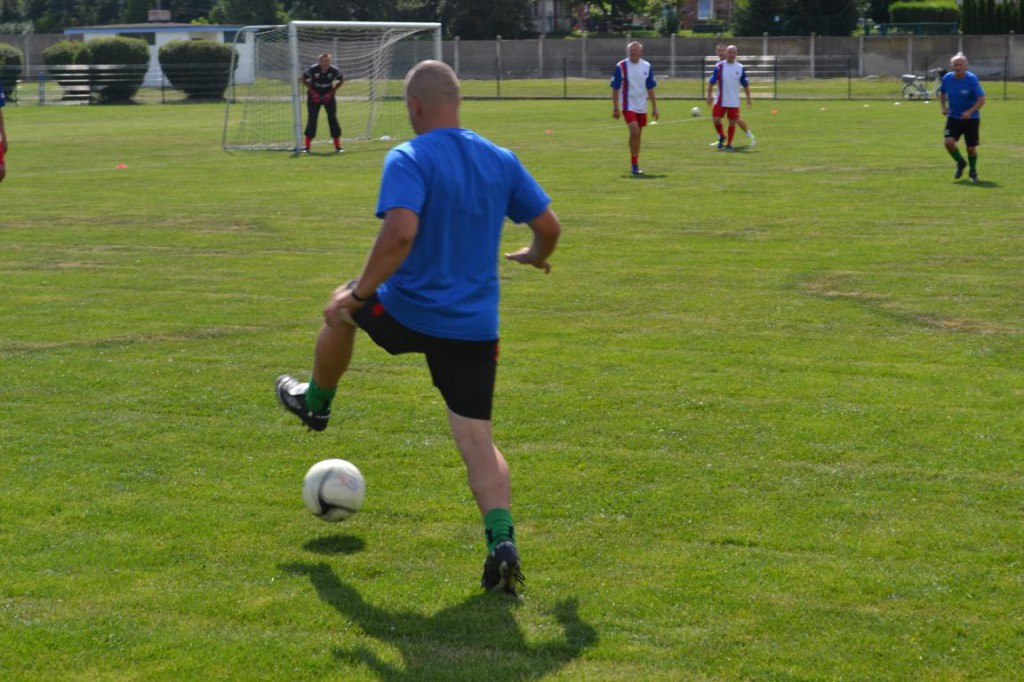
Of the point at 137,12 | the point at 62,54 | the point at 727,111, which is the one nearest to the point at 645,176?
the point at 727,111

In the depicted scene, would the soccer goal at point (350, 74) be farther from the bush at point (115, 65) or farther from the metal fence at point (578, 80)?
the metal fence at point (578, 80)

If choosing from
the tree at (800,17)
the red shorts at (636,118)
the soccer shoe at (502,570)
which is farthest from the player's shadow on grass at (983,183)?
the tree at (800,17)

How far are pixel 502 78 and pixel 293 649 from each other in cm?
6046

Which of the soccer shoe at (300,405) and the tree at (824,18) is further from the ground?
the tree at (824,18)

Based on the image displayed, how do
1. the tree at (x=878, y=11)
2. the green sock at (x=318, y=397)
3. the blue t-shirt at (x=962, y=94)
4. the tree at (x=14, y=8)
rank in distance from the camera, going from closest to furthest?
1. the green sock at (x=318, y=397)
2. the blue t-shirt at (x=962, y=94)
3. the tree at (x=878, y=11)
4. the tree at (x=14, y=8)

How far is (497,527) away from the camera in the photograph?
16.0 feet

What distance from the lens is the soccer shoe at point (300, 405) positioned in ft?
18.8

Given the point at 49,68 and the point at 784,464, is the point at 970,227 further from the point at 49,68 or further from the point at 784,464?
the point at 49,68

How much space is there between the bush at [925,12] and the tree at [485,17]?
809 inches

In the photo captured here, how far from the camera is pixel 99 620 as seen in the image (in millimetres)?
4582

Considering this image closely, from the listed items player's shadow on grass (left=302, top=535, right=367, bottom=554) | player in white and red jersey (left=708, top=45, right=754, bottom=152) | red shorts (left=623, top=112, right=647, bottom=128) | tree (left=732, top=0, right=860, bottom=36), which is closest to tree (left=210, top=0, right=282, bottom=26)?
tree (left=732, top=0, right=860, bottom=36)

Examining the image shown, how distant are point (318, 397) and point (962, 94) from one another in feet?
53.5

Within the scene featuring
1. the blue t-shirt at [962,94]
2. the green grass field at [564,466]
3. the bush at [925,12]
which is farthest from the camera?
the bush at [925,12]

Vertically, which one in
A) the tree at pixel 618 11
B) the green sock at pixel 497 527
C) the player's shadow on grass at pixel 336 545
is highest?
the tree at pixel 618 11
